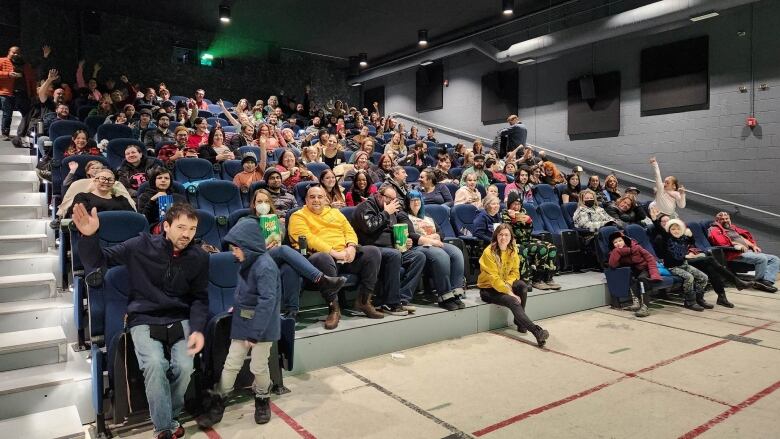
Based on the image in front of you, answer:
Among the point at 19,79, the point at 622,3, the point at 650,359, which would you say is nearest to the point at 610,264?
the point at 650,359

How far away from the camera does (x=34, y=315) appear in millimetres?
2725

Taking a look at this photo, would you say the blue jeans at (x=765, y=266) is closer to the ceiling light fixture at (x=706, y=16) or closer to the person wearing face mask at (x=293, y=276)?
the ceiling light fixture at (x=706, y=16)

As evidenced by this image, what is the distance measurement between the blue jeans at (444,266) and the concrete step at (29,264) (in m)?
2.63

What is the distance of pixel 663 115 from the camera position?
768cm

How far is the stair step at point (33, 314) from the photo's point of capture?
266cm

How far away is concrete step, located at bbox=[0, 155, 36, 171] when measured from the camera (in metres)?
4.95

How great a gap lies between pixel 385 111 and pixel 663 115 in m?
7.62

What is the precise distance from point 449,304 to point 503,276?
0.53 metres

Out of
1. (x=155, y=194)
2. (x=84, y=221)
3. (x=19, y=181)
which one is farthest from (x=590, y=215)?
(x=19, y=181)

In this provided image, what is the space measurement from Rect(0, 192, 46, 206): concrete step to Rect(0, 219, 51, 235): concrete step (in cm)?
45

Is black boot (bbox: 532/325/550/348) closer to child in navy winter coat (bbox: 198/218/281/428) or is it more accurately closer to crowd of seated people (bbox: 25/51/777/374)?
crowd of seated people (bbox: 25/51/777/374)

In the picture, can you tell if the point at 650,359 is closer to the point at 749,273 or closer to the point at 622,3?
the point at 749,273

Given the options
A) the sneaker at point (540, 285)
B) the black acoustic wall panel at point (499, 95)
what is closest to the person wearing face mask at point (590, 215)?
the sneaker at point (540, 285)

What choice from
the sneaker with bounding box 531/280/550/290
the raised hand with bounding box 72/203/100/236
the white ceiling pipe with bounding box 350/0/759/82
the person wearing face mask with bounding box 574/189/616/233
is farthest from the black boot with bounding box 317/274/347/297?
the white ceiling pipe with bounding box 350/0/759/82
